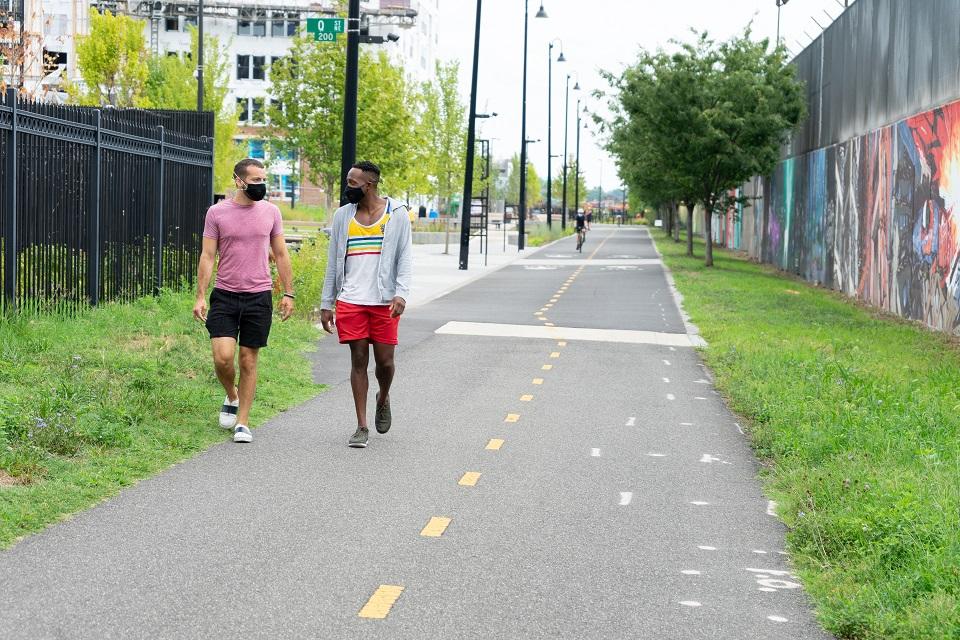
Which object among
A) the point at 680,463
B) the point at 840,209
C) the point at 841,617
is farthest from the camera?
the point at 840,209

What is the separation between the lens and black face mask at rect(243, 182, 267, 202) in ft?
26.8

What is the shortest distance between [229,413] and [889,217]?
1538cm

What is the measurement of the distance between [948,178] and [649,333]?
4.57m

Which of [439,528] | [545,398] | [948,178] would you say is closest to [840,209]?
[948,178]

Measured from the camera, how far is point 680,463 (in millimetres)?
7945

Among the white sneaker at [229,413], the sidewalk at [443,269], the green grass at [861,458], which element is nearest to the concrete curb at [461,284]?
the sidewalk at [443,269]

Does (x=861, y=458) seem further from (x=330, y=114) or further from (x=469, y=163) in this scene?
(x=469, y=163)

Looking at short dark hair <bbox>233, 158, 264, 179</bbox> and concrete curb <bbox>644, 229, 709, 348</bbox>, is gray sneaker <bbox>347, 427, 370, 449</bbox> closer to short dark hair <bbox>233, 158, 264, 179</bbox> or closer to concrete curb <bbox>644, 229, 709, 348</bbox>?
short dark hair <bbox>233, 158, 264, 179</bbox>

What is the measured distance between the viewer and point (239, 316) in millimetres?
8352

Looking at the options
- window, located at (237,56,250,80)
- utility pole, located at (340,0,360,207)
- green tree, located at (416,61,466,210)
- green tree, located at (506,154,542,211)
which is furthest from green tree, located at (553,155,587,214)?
utility pole, located at (340,0,360,207)

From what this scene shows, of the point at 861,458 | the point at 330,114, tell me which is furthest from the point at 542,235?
the point at 861,458

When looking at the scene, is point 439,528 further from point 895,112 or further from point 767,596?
point 895,112

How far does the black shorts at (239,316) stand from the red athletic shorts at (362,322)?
480 millimetres

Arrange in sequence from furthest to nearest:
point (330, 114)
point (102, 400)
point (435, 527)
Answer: point (330, 114), point (102, 400), point (435, 527)
